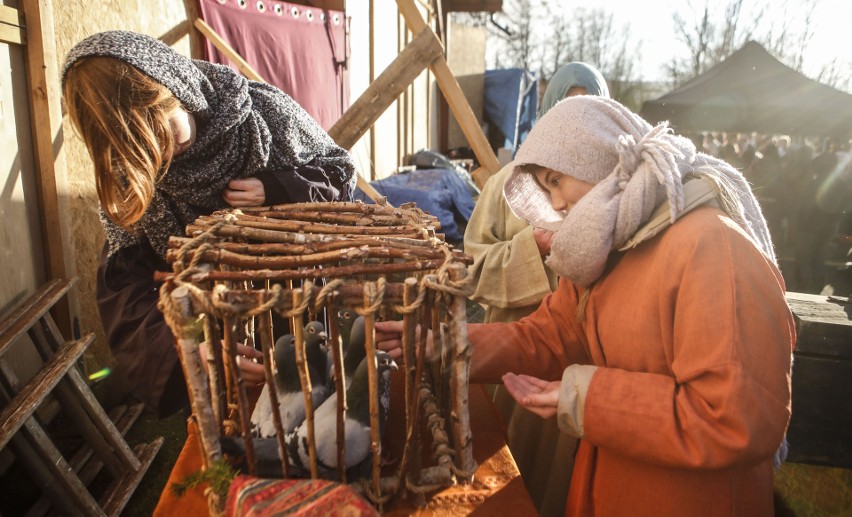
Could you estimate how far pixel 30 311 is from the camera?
95.7 inches

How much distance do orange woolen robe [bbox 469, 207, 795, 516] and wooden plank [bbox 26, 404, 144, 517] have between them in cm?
236

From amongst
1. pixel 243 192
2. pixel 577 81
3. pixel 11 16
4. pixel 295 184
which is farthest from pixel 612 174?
pixel 11 16

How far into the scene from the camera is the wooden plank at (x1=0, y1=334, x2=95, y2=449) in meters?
2.00

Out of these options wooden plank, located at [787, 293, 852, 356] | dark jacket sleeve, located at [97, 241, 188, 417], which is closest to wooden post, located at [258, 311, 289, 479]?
dark jacket sleeve, located at [97, 241, 188, 417]

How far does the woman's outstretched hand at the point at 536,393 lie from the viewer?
3.84 ft

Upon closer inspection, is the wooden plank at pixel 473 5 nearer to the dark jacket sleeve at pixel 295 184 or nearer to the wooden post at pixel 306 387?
the dark jacket sleeve at pixel 295 184

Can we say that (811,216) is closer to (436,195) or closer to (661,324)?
(436,195)

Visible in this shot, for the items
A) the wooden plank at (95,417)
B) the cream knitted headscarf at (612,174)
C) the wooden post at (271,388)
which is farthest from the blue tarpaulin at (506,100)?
the wooden post at (271,388)

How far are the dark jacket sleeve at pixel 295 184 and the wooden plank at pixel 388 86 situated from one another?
1.16 meters

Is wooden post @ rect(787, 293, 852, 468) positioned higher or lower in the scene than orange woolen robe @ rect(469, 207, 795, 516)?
lower

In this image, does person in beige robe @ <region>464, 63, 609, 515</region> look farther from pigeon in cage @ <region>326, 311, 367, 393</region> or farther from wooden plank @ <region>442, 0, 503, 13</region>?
wooden plank @ <region>442, 0, 503, 13</region>

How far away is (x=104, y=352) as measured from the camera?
10.7ft

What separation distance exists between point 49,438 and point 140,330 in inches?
46.0

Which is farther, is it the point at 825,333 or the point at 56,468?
the point at 825,333
